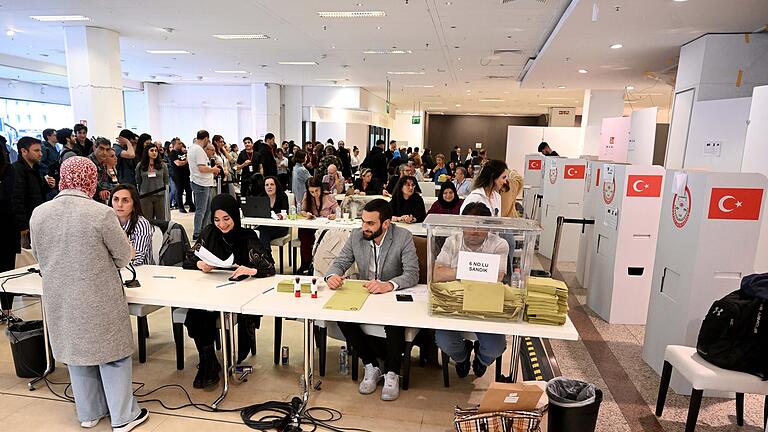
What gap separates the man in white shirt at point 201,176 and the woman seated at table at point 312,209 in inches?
92.5

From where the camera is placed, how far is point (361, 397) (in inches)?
129

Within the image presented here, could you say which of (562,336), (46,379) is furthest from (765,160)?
(46,379)

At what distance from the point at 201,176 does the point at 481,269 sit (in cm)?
595

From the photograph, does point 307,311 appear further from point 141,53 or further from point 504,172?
point 141,53

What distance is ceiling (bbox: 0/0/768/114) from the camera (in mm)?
5969

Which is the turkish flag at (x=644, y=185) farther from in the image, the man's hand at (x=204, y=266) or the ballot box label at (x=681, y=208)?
the man's hand at (x=204, y=266)

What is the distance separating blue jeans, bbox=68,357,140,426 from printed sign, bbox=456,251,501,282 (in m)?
2.01

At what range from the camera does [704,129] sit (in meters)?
6.14

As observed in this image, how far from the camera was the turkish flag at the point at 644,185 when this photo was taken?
4.48 metres

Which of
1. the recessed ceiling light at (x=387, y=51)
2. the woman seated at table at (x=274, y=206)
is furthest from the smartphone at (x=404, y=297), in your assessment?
the recessed ceiling light at (x=387, y=51)

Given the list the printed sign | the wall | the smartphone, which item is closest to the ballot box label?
the printed sign

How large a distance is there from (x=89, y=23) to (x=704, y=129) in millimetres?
9377

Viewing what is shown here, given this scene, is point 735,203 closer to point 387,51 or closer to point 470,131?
point 387,51

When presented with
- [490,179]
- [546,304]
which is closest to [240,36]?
[490,179]
